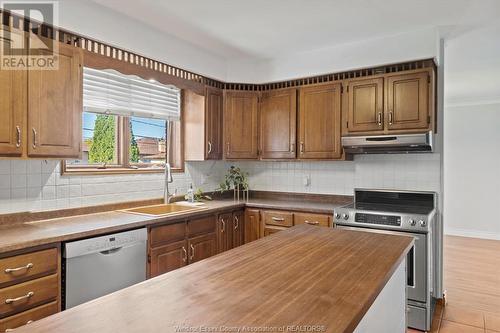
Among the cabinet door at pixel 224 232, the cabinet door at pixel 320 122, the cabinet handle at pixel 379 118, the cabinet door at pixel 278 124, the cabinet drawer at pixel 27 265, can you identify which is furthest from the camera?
the cabinet door at pixel 278 124

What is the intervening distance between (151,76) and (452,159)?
5676mm

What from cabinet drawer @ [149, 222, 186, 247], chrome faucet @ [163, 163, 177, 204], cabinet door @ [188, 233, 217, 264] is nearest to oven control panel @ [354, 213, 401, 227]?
cabinet door @ [188, 233, 217, 264]

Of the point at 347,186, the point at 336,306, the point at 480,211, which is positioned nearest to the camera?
the point at 336,306

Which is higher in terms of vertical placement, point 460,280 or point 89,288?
point 89,288

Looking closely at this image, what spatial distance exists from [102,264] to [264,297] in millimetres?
1618

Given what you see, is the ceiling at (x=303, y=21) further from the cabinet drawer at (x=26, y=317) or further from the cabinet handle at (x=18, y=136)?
the cabinet drawer at (x=26, y=317)

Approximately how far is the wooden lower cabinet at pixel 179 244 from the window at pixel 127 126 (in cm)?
79

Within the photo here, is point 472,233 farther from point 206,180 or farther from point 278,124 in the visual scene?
point 206,180

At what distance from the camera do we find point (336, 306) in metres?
1.04

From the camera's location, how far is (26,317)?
1.90m

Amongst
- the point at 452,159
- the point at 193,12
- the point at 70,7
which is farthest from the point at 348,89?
the point at 452,159

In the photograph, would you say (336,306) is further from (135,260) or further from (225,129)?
(225,129)

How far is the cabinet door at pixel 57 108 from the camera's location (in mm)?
2182

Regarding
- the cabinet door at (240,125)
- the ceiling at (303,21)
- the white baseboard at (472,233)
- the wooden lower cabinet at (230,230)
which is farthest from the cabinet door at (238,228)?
the white baseboard at (472,233)
